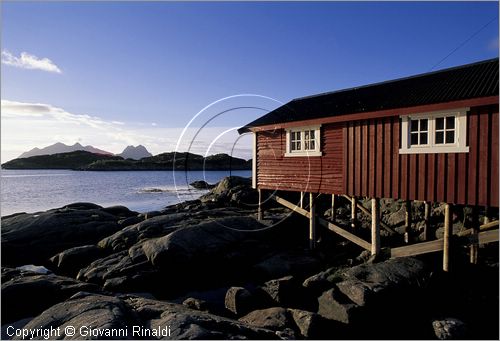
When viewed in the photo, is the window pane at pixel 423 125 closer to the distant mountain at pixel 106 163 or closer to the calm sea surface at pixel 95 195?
the calm sea surface at pixel 95 195

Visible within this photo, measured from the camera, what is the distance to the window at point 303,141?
13742mm

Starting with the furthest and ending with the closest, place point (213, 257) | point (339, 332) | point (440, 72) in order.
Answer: point (213, 257) → point (440, 72) → point (339, 332)

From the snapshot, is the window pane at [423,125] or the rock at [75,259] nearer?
the window pane at [423,125]

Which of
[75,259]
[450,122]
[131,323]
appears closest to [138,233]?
[75,259]

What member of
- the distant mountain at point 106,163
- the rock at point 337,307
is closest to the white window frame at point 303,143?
the rock at point 337,307

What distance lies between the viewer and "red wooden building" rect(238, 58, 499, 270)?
9094mm

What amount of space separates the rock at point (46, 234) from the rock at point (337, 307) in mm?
13536

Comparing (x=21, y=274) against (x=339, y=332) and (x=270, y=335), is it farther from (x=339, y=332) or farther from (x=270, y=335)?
(x=339, y=332)

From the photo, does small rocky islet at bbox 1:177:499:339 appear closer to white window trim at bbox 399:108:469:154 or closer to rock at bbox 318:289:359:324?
rock at bbox 318:289:359:324

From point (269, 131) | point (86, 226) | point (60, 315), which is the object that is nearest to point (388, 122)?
point (269, 131)

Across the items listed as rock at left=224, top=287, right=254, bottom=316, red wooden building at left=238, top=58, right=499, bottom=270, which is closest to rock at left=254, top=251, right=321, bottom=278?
red wooden building at left=238, top=58, right=499, bottom=270

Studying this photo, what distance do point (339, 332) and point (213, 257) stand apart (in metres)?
6.33

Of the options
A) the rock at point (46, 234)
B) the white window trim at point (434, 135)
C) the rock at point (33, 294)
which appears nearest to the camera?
the white window trim at point (434, 135)

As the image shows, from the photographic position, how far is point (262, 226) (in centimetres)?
1588
